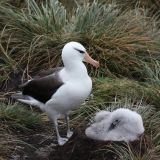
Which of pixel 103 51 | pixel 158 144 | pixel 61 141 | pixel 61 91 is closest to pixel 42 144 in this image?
pixel 61 141

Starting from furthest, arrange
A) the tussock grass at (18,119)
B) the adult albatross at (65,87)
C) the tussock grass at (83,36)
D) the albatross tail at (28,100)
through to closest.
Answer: the tussock grass at (83,36) → the tussock grass at (18,119) → the albatross tail at (28,100) → the adult albatross at (65,87)

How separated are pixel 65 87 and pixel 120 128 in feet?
2.22

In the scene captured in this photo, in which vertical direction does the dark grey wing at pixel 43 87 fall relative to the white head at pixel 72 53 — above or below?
below

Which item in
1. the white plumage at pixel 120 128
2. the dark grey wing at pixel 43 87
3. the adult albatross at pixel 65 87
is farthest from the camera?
the dark grey wing at pixel 43 87

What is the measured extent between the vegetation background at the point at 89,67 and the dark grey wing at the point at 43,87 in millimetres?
307

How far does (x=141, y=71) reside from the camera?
6625 millimetres

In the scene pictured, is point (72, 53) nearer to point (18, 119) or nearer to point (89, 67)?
point (18, 119)

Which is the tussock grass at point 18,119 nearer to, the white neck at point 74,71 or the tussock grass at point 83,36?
the white neck at point 74,71

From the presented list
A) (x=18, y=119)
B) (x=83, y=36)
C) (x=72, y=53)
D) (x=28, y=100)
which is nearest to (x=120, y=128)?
(x=72, y=53)

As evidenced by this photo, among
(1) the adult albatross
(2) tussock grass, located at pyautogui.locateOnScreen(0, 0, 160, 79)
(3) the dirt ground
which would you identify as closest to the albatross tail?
(1) the adult albatross

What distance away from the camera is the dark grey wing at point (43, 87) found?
519cm

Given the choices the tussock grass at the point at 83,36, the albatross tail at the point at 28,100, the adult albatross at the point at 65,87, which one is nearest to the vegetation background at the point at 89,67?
the tussock grass at the point at 83,36

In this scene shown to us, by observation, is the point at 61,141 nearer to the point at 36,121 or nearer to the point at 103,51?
the point at 36,121

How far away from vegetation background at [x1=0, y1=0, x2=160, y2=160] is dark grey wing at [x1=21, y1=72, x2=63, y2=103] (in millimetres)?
307
